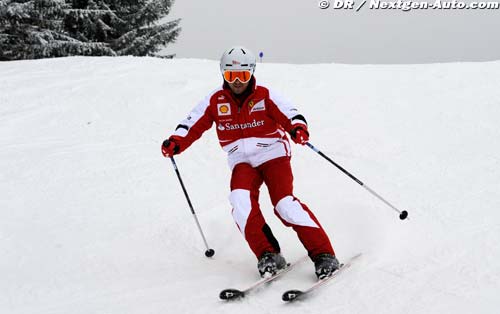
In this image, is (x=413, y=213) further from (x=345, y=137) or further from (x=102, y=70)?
(x=102, y=70)

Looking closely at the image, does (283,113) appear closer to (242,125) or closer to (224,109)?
(242,125)

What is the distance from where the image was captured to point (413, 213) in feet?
14.4

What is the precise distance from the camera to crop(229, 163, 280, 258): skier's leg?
3.62 m

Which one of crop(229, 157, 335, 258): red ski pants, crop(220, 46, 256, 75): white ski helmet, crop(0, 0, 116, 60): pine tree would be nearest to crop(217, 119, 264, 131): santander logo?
crop(229, 157, 335, 258): red ski pants

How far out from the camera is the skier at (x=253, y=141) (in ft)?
11.9

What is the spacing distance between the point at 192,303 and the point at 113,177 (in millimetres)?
3111

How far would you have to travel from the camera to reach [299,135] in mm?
3713

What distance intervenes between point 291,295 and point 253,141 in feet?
4.29

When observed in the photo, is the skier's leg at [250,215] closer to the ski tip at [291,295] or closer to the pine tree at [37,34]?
the ski tip at [291,295]

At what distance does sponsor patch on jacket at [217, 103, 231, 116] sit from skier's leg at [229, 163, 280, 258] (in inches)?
18.3

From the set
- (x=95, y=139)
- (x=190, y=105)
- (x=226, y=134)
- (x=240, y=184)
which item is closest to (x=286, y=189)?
(x=240, y=184)

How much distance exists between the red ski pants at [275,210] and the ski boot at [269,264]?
0.06 metres

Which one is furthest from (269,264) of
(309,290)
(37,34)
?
(37,34)

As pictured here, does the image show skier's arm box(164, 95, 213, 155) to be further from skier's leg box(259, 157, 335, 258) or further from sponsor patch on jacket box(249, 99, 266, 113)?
skier's leg box(259, 157, 335, 258)
